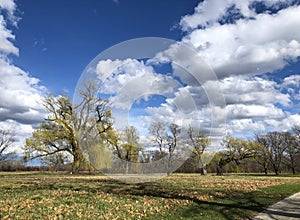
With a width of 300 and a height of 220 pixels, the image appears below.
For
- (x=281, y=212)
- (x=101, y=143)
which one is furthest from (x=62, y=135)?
(x=281, y=212)

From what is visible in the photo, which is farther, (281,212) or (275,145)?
(275,145)

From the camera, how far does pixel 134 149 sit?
25.1 m

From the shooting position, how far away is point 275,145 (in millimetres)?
62000

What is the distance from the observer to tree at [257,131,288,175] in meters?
58.9

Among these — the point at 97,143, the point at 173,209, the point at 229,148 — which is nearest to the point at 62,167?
the point at 97,143

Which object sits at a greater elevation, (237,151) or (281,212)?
(237,151)

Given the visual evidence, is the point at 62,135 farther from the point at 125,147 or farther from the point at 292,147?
the point at 292,147

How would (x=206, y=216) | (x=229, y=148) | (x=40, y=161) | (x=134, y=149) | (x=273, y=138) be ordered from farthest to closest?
(x=273, y=138), (x=229, y=148), (x=40, y=161), (x=134, y=149), (x=206, y=216)

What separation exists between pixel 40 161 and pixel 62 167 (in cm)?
764

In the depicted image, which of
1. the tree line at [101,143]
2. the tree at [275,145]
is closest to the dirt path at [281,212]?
the tree line at [101,143]

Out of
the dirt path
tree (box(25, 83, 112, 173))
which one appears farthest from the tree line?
the dirt path

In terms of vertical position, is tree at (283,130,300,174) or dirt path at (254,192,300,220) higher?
tree at (283,130,300,174)

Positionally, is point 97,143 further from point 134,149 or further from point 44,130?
point 44,130

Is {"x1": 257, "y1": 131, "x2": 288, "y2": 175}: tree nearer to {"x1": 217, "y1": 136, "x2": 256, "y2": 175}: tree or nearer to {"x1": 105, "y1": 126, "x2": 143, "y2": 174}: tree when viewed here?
{"x1": 217, "y1": 136, "x2": 256, "y2": 175}: tree
